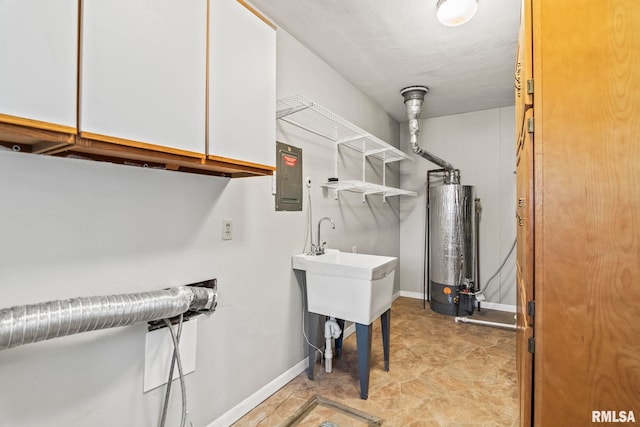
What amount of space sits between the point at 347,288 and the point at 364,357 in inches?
18.6

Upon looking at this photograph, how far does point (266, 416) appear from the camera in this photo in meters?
1.92

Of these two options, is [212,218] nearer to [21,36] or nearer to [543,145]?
[21,36]

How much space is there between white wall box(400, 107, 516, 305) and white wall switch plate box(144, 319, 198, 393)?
355 centimetres

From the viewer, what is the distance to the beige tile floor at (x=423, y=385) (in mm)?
1928

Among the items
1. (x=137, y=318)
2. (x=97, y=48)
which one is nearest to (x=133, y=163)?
Result: (x=97, y=48)

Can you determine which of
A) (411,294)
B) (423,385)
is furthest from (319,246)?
(411,294)

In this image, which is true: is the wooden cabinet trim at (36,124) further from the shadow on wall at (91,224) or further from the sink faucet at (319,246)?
the sink faucet at (319,246)

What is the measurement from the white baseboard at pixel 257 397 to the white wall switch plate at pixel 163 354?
415 millimetres

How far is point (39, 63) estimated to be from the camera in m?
0.84

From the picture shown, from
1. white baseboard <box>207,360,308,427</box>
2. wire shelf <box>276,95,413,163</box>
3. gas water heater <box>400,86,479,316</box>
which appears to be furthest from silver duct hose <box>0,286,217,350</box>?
gas water heater <box>400,86,479,316</box>

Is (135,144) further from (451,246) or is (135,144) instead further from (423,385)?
(451,246)

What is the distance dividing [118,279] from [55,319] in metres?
0.30

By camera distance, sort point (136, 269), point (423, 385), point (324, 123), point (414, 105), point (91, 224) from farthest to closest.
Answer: point (414, 105), point (324, 123), point (423, 385), point (136, 269), point (91, 224)

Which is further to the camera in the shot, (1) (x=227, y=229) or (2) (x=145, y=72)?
(1) (x=227, y=229)
